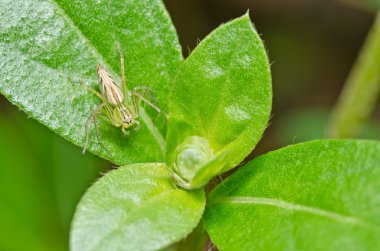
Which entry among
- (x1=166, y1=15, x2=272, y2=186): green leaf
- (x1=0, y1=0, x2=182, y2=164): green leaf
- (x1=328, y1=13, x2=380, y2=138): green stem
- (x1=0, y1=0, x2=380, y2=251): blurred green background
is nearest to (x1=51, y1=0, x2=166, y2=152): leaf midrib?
(x1=0, y1=0, x2=182, y2=164): green leaf

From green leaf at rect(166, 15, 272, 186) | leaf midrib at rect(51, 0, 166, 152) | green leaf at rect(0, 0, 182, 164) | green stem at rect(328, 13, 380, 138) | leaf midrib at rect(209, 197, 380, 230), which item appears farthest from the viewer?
green stem at rect(328, 13, 380, 138)

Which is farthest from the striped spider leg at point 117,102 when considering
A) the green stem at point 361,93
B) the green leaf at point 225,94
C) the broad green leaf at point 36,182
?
the broad green leaf at point 36,182

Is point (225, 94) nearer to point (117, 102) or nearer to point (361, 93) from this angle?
point (117, 102)

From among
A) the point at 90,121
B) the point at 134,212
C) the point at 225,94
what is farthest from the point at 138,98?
the point at 134,212

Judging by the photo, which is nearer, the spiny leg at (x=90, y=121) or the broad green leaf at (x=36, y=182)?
the spiny leg at (x=90, y=121)

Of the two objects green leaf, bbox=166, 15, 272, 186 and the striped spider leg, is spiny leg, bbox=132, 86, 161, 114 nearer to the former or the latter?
the striped spider leg

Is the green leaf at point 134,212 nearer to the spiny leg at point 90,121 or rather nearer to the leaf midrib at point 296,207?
the leaf midrib at point 296,207
